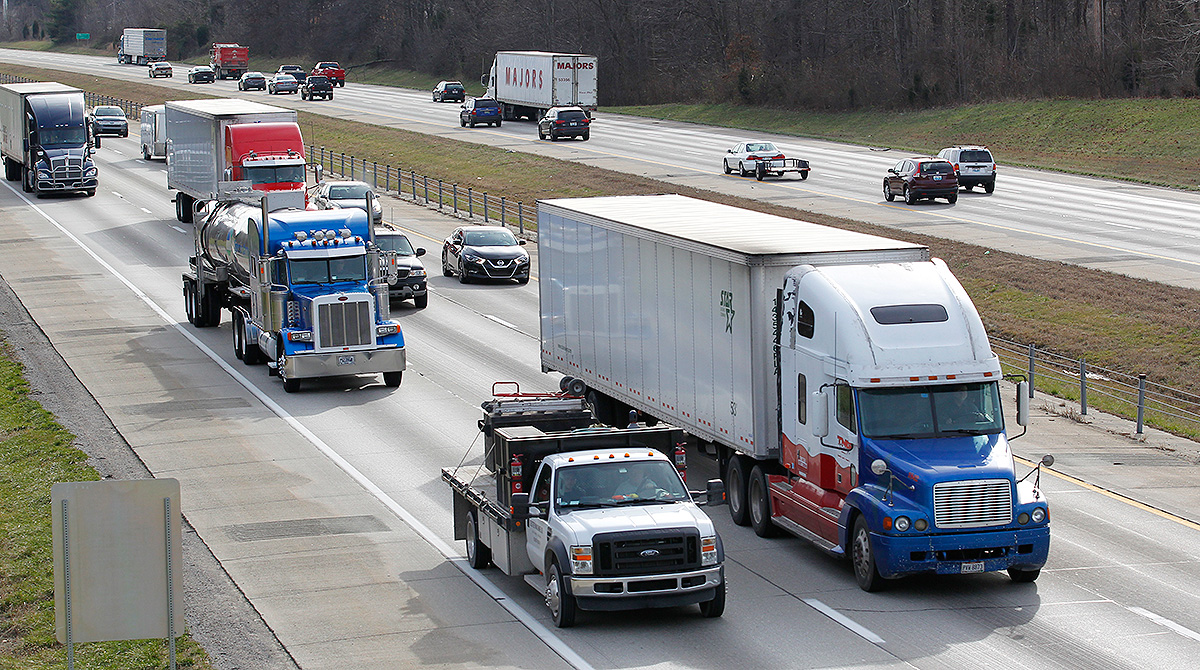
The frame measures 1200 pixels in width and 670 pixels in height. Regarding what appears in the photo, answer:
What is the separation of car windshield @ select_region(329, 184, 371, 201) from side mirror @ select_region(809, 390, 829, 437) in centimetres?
3122

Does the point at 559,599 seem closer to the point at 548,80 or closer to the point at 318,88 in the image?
the point at 548,80

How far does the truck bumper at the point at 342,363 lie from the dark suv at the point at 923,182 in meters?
30.2

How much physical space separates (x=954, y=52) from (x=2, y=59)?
116 meters

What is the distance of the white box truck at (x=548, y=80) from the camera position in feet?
288

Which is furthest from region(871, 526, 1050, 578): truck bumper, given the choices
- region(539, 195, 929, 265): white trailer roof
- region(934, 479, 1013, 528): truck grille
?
region(539, 195, 929, 265): white trailer roof

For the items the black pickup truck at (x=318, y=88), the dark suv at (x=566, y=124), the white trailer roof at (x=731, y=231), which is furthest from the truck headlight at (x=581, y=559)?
the black pickup truck at (x=318, y=88)

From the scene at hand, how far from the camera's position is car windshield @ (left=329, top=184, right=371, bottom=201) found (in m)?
47.1

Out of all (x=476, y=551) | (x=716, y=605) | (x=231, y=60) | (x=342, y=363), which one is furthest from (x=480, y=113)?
(x=716, y=605)

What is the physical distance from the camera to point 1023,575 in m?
17.3

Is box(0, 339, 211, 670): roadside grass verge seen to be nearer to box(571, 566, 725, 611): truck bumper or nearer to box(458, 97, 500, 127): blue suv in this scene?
box(571, 566, 725, 611): truck bumper

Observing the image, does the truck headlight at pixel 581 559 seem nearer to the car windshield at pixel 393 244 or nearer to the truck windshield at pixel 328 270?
the truck windshield at pixel 328 270

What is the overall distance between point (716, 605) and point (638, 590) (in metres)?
1.08

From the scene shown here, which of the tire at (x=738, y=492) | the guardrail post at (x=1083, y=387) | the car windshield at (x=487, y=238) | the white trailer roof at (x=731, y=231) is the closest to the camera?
the white trailer roof at (x=731, y=231)

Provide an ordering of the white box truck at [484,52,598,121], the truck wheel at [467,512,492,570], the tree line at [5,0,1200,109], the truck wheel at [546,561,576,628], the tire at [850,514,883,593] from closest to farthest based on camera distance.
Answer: the truck wheel at [546,561,576,628], the tire at [850,514,883,593], the truck wheel at [467,512,492,570], the tree line at [5,0,1200,109], the white box truck at [484,52,598,121]
